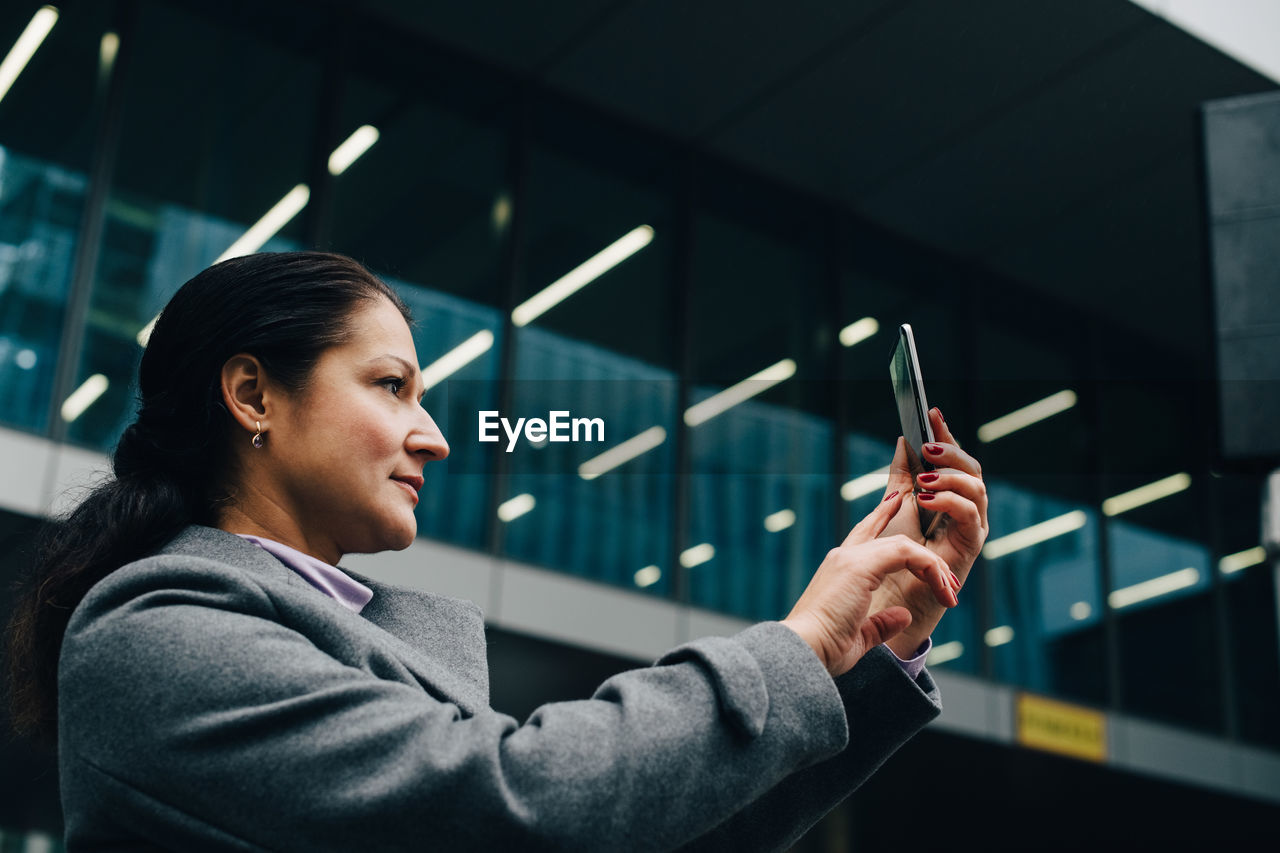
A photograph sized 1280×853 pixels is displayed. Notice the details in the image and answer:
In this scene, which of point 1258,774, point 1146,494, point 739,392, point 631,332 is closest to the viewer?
point 631,332

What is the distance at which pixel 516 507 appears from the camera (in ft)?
22.8

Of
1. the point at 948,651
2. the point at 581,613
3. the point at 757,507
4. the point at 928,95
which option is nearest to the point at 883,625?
the point at 581,613

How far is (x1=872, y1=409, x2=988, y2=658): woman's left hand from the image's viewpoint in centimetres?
140

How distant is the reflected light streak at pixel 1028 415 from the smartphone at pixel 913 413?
7550mm

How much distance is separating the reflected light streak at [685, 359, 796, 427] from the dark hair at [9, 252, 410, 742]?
6.38 meters

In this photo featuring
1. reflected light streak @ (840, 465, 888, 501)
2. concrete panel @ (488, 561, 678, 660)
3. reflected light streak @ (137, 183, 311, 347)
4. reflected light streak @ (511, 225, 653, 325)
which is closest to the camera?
reflected light streak @ (137, 183, 311, 347)

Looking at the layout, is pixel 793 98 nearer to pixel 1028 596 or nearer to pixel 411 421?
pixel 1028 596

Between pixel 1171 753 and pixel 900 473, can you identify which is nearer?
pixel 900 473

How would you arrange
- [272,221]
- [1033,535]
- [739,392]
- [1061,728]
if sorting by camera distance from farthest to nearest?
[1033,535], [1061,728], [739,392], [272,221]

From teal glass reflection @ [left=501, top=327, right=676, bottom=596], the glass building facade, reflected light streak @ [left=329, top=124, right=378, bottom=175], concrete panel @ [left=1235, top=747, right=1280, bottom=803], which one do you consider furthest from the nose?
concrete panel @ [left=1235, top=747, right=1280, bottom=803]

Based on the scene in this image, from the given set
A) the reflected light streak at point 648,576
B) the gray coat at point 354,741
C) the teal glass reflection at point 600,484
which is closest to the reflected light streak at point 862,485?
the teal glass reflection at point 600,484

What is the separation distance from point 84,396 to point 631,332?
3.05 meters

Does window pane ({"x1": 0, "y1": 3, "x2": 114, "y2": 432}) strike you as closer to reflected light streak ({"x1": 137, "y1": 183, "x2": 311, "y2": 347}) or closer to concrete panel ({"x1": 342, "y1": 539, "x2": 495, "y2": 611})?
reflected light streak ({"x1": 137, "y1": 183, "x2": 311, "y2": 347})

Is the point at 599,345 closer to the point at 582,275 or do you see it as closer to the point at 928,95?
the point at 582,275
